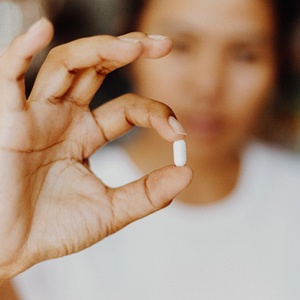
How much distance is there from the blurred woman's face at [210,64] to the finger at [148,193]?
494 millimetres

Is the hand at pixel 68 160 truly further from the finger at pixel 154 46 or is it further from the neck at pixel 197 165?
the neck at pixel 197 165

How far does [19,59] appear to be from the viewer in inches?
19.2

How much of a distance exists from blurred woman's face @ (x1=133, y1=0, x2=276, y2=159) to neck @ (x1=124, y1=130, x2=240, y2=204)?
5 cm

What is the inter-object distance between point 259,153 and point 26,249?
734 mm

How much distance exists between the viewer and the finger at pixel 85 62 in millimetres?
519

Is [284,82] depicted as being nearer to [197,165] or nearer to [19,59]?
[197,165]

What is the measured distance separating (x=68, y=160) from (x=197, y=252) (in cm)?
56

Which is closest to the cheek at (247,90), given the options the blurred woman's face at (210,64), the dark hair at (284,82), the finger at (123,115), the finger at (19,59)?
the blurred woman's face at (210,64)

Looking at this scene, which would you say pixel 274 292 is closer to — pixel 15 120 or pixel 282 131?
pixel 282 131

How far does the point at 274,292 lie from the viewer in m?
1.09

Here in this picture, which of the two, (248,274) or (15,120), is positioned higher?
(15,120)

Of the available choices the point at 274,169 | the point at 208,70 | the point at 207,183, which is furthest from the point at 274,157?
the point at 208,70

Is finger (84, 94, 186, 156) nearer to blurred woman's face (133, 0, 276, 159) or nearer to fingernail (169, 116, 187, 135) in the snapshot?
fingernail (169, 116, 187, 135)

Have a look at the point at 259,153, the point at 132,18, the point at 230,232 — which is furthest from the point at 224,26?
the point at 230,232
